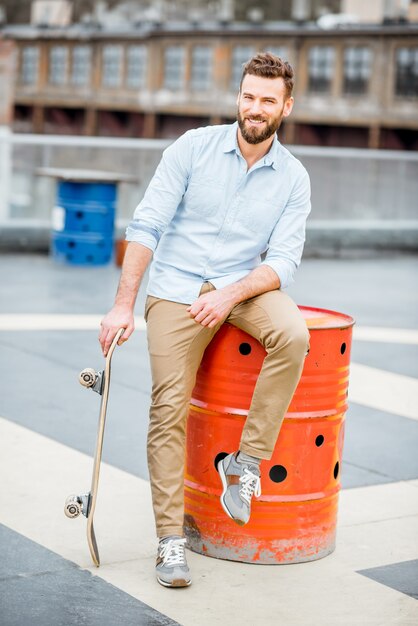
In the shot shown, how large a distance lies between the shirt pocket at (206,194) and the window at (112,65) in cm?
7991

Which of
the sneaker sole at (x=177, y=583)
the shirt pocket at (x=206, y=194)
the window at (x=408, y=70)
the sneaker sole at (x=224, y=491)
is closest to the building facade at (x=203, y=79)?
the window at (x=408, y=70)

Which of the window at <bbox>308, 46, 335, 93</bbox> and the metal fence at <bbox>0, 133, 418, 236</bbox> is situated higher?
the window at <bbox>308, 46, 335, 93</bbox>

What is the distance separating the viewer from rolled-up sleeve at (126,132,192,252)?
14.3 feet

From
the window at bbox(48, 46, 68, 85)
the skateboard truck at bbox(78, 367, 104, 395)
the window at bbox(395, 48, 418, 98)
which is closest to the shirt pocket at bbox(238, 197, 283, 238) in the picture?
the skateboard truck at bbox(78, 367, 104, 395)

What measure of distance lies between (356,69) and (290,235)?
6561 centimetres

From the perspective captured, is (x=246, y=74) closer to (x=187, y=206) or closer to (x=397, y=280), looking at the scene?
(x=187, y=206)

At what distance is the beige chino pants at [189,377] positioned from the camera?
4.16 m

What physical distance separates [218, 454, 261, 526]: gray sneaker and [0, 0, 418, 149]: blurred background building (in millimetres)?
61579

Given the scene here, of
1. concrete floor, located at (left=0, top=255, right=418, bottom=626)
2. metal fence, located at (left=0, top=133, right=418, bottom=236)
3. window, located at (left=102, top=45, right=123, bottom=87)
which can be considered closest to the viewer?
concrete floor, located at (left=0, top=255, right=418, bottom=626)

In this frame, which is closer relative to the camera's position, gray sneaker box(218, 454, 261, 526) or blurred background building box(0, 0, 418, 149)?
gray sneaker box(218, 454, 261, 526)

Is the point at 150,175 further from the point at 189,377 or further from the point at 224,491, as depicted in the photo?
the point at 224,491

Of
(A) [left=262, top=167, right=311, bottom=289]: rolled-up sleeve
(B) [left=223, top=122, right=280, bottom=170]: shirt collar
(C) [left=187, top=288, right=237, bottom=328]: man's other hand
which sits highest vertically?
(B) [left=223, top=122, right=280, bottom=170]: shirt collar

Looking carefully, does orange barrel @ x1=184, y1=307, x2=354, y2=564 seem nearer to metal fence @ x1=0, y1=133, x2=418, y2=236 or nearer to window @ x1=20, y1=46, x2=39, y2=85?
metal fence @ x1=0, y1=133, x2=418, y2=236

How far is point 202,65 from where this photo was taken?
77000 millimetres
